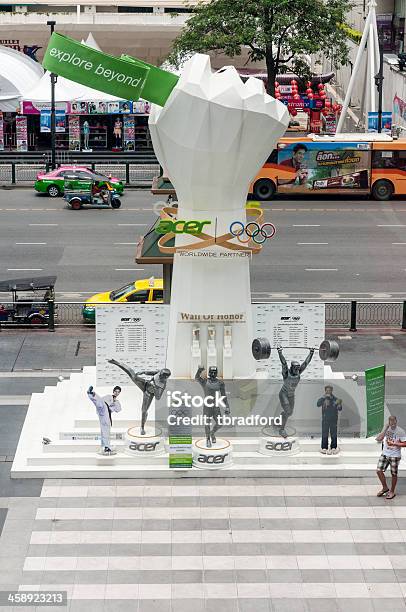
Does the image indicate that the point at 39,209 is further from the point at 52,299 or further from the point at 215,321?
the point at 215,321

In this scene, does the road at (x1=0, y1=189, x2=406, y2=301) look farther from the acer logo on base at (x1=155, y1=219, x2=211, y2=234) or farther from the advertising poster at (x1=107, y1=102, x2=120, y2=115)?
the acer logo on base at (x1=155, y1=219, x2=211, y2=234)

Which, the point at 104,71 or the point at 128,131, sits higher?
the point at 104,71

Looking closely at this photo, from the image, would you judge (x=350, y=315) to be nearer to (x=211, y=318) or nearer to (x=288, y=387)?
(x=211, y=318)

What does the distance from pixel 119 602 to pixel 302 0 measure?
41.0 m

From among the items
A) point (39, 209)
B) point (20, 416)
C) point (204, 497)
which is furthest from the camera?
point (39, 209)

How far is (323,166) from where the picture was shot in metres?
48.8

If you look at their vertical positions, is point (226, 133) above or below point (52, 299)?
above

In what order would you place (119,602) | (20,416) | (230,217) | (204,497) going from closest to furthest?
(119,602)
(204,497)
(230,217)
(20,416)

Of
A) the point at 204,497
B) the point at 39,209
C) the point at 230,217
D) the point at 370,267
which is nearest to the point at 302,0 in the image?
the point at 39,209

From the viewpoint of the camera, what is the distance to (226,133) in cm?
2255

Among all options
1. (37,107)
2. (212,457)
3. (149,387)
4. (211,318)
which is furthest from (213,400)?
(37,107)

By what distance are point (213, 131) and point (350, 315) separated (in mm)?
11688

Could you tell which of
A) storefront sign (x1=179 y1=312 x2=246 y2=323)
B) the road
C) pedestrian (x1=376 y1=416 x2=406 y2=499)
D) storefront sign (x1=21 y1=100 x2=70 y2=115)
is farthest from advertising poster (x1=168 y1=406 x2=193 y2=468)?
storefront sign (x1=21 y1=100 x2=70 y2=115)

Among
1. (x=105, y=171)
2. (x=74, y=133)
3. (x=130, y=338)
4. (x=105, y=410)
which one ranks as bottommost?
(x=105, y=410)
